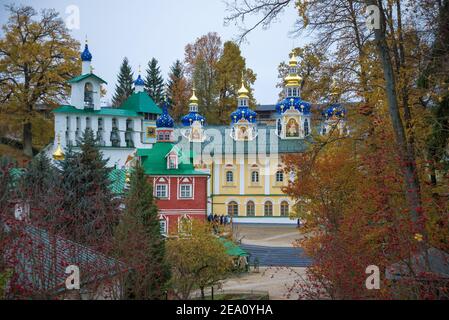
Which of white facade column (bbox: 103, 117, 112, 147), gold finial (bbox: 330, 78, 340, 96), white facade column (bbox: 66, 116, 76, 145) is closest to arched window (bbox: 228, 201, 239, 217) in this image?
white facade column (bbox: 103, 117, 112, 147)

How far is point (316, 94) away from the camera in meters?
15.9

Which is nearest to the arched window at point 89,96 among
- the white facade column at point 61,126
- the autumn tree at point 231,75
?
the white facade column at point 61,126

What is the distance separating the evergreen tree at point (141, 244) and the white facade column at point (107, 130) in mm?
20232

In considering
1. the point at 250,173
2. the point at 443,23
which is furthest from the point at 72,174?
the point at 250,173

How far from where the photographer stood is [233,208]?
4553 cm

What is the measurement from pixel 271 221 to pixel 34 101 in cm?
1988

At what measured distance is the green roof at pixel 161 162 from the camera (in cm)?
3491

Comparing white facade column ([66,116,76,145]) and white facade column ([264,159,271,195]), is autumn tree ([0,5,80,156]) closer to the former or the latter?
white facade column ([66,116,76,145])

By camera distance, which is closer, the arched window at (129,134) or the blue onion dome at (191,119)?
the arched window at (129,134)

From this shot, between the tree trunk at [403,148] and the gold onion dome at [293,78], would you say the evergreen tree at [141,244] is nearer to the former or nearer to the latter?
the tree trunk at [403,148]

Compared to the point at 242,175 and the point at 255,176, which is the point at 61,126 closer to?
the point at 242,175

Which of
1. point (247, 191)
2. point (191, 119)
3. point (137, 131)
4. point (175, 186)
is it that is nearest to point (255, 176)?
point (247, 191)

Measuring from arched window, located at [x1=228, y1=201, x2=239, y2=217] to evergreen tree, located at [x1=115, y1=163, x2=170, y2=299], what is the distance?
2543 centimetres
